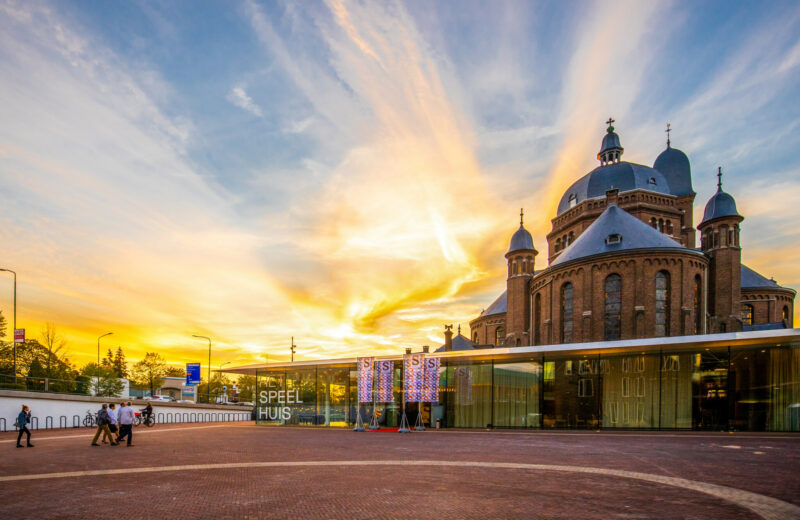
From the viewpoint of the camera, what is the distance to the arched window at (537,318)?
46.4 meters

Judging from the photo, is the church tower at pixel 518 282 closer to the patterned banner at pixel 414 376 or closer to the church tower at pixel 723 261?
the church tower at pixel 723 261

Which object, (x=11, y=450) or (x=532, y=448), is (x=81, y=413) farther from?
(x=532, y=448)

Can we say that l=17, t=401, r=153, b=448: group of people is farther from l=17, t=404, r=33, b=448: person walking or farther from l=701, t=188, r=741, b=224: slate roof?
l=701, t=188, r=741, b=224: slate roof

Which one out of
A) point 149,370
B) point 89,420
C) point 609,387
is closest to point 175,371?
point 149,370

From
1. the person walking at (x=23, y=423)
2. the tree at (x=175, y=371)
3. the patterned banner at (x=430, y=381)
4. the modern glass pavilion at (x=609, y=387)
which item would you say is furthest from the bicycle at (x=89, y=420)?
the tree at (x=175, y=371)

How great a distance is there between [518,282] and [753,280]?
24.0 m

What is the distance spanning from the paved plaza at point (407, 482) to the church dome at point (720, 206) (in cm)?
3520

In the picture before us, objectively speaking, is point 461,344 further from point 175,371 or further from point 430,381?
point 175,371

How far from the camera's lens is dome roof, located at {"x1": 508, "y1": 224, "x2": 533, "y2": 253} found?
177 feet

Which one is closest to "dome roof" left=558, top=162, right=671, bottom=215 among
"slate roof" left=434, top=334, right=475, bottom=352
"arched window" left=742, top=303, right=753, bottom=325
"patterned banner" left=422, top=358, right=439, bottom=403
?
"arched window" left=742, top=303, right=753, bottom=325

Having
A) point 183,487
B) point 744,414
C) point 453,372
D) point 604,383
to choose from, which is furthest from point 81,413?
point 744,414

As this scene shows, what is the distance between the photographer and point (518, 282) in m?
53.6

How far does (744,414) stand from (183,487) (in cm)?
2544

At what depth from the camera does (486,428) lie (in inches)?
1103
